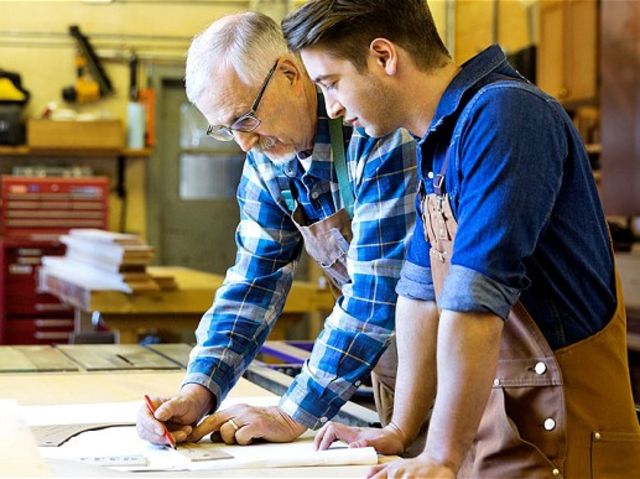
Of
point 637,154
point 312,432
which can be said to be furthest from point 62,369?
point 637,154

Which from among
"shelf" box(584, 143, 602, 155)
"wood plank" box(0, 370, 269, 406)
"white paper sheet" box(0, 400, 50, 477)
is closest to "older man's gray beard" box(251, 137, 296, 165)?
"wood plank" box(0, 370, 269, 406)

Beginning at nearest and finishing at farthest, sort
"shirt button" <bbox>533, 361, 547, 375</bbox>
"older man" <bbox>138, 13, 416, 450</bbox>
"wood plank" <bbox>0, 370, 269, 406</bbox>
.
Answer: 1. "shirt button" <bbox>533, 361, 547, 375</bbox>
2. "older man" <bbox>138, 13, 416, 450</bbox>
3. "wood plank" <bbox>0, 370, 269, 406</bbox>

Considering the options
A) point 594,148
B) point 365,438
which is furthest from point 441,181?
point 594,148

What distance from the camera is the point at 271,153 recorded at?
209 centimetres

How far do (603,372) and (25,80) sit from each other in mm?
8409

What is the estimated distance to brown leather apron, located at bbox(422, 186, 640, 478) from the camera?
151 cm

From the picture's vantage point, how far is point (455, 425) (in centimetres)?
140

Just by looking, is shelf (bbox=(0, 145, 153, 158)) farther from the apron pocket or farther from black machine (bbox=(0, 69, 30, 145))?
the apron pocket

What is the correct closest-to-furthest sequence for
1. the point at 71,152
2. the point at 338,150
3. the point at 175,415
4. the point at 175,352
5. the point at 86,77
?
1. the point at 175,415
2. the point at 338,150
3. the point at 175,352
4. the point at 71,152
5. the point at 86,77

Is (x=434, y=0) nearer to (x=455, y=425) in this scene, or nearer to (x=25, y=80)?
(x=25, y=80)

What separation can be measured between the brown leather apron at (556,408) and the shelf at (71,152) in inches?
303

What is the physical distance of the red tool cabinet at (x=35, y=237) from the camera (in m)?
8.43

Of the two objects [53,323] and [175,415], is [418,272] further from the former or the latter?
[53,323]

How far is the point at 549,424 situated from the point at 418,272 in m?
0.32
